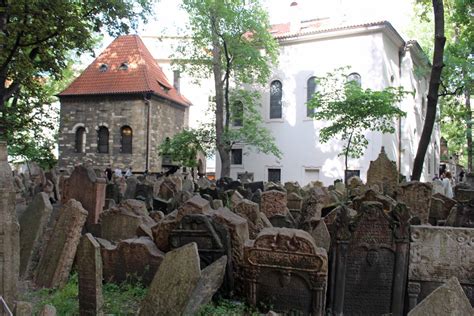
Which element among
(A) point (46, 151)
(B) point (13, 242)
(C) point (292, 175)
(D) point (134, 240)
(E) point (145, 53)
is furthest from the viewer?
(E) point (145, 53)

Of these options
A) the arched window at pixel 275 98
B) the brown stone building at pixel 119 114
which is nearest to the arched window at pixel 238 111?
the arched window at pixel 275 98

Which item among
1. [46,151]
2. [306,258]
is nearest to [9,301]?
[306,258]

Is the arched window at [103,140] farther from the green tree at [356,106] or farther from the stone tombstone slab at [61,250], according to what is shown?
the stone tombstone slab at [61,250]

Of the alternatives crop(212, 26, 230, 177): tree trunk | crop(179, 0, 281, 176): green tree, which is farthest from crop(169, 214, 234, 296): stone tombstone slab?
crop(212, 26, 230, 177): tree trunk

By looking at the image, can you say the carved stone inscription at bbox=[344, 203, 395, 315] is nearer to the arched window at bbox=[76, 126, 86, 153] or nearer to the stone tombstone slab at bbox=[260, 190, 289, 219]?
the stone tombstone slab at bbox=[260, 190, 289, 219]

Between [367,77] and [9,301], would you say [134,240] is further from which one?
[367,77]

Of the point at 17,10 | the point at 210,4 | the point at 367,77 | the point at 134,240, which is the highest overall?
the point at 210,4

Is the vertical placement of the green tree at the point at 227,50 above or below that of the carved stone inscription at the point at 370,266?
above

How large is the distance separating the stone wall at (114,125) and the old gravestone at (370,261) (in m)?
25.1

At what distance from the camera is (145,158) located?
2955 cm

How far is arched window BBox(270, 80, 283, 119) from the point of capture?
1109 inches

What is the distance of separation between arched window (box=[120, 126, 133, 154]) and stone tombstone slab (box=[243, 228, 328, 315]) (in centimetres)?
2628

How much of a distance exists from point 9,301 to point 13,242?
0.59 metres

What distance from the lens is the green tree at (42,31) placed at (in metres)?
9.50
